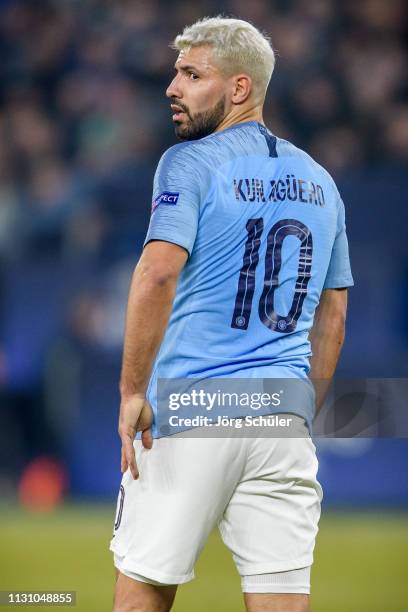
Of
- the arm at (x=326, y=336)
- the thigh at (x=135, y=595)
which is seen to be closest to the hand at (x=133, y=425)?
the thigh at (x=135, y=595)

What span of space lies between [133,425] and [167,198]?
59 centimetres

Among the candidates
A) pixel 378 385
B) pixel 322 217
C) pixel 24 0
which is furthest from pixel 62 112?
pixel 322 217

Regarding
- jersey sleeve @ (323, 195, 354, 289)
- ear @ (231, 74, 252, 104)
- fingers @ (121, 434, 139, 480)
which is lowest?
fingers @ (121, 434, 139, 480)

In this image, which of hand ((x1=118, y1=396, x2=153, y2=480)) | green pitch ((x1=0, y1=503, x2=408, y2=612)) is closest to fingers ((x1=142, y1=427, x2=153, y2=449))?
hand ((x1=118, y1=396, x2=153, y2=480))

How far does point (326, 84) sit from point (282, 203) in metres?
8.04

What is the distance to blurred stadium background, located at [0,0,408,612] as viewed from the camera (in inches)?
268

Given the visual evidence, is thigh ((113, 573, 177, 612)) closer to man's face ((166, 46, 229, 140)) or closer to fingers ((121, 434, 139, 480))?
fingers ((121, 434, 139, 480))

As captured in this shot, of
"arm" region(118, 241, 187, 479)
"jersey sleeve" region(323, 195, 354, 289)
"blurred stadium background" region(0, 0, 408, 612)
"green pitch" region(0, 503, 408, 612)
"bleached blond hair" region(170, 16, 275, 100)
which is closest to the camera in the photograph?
"arm" region(118, 241, 187, 479)

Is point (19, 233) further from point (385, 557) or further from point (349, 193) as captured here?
point (385, 557)

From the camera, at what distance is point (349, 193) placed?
899 cm

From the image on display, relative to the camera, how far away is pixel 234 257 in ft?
10.0

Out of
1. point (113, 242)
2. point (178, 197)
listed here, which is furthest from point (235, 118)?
point (113, 242)

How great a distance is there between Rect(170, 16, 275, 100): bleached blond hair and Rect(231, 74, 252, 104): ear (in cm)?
1

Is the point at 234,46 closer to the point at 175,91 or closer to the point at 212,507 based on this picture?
the point at 175,91
